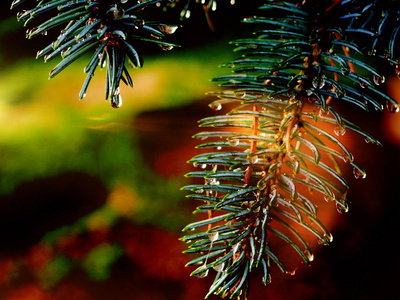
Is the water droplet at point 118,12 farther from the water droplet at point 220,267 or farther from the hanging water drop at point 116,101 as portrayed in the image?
the water droplet at point 220,267

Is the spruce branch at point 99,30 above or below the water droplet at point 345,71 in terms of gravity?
below

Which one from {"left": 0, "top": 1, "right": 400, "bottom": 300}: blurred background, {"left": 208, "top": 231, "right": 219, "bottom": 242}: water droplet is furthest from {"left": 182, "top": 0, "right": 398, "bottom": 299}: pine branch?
{"left": 0, "top": 1, "right": 400, "bottom": 300}: blurred background

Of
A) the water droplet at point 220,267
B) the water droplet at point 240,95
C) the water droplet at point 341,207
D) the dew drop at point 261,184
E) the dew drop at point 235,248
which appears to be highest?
the water droplet at point 240,95

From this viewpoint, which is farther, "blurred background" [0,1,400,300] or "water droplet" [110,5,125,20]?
"blurred background" [0,1,400,300]

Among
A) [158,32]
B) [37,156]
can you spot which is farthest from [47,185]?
[158,32]

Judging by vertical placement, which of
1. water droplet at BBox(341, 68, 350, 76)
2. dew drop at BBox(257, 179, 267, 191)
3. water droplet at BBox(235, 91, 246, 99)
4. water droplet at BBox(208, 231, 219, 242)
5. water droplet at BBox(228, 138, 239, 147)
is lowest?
water droplet at BBox(208, 231, 219, 242)

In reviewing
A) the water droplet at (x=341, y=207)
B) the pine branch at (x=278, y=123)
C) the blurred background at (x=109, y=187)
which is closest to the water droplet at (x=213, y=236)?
the pine branch at (x=278, y=123)

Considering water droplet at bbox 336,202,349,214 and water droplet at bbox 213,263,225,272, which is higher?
water droplet at bbox 336,202,349,214

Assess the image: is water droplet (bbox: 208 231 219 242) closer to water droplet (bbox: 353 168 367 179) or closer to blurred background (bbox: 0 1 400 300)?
water droplet (bbox: 353 168 367 179)

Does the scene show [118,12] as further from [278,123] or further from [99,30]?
[278,123]

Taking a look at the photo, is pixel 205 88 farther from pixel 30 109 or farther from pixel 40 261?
pixel 40 261
